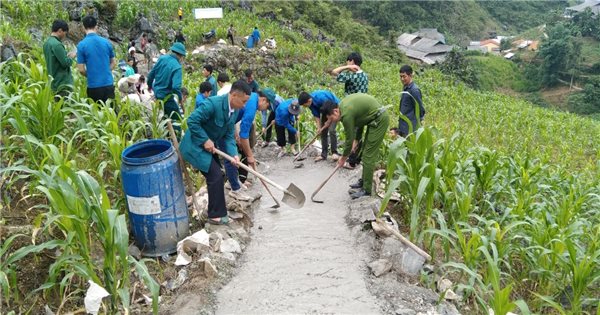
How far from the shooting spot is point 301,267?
3.66m

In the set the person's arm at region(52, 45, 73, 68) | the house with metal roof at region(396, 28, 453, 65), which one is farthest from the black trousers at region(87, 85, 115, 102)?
the house with metal roof at region(396, 28, 453, 65)

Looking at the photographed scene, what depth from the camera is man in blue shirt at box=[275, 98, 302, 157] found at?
6.60m

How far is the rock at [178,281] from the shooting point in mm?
3313

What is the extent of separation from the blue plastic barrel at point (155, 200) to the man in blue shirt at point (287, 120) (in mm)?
3107

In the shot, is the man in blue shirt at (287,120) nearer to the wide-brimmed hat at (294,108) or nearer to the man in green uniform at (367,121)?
the wide-brimmed hat at (294,108)

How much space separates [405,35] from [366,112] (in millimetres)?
47239

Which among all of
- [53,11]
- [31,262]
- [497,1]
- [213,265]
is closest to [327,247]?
[213,265]

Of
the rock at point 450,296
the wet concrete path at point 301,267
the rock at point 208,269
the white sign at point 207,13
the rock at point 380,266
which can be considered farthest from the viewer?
the white sign at point 207,13

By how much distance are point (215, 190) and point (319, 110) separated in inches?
103

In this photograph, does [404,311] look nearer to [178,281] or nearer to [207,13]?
[178,281]

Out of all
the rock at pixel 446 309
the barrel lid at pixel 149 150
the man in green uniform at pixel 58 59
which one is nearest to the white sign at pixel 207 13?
the man in green uniform at pixel 58 59

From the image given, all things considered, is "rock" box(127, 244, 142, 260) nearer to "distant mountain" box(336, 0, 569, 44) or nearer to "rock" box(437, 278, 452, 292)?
"rock" box(437, 278, 452, 292)

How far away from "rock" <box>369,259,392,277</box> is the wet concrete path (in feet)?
0.34

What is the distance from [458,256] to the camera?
4.02 meters
